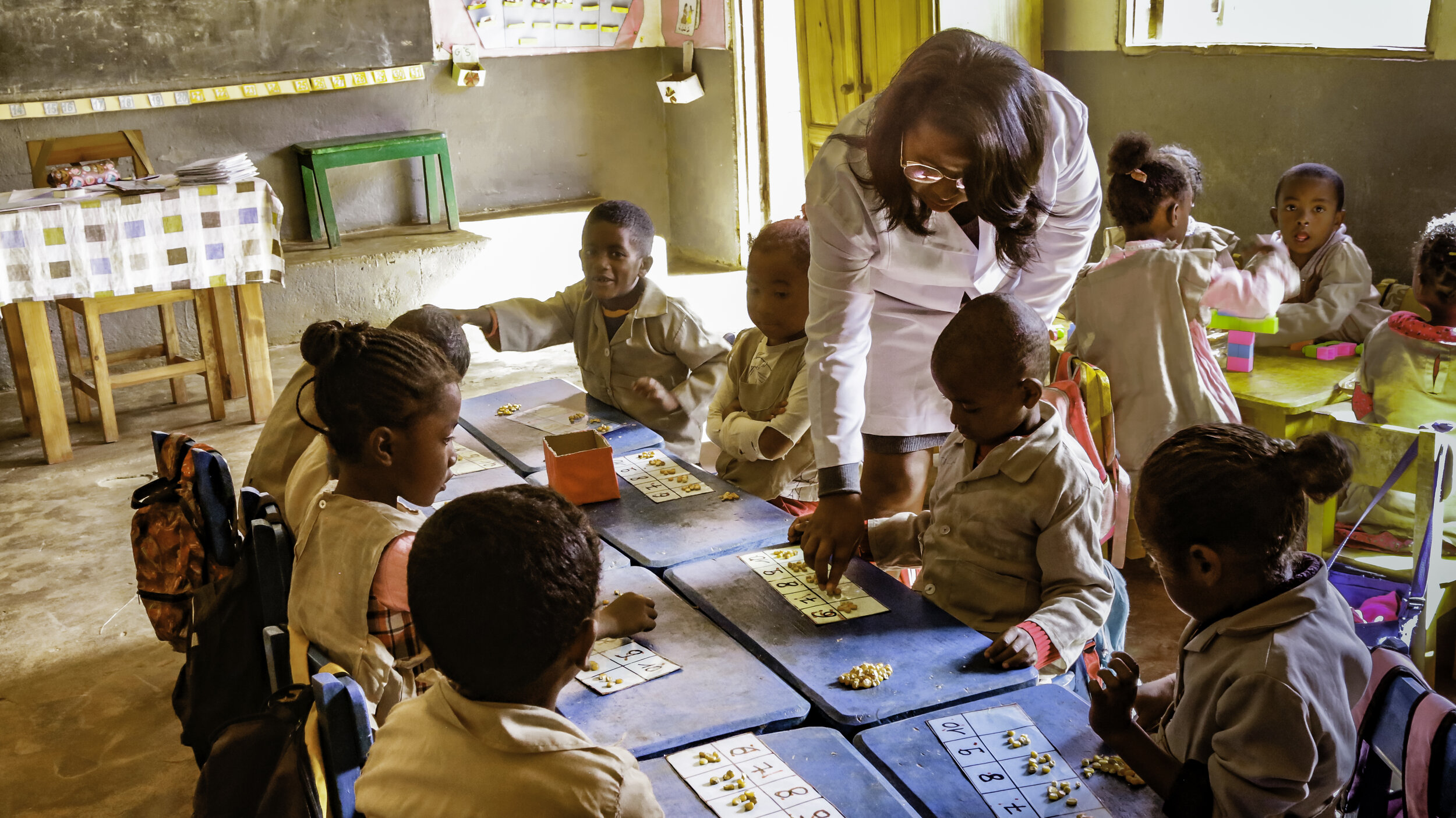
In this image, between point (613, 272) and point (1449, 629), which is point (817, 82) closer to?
point (613, 272)

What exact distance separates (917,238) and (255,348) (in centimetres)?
404

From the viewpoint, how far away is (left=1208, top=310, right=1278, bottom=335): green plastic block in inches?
141

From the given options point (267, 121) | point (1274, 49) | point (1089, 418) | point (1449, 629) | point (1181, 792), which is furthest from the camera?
point (267, 121)

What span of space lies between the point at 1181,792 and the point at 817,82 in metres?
5.09

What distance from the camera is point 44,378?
494 centimetres

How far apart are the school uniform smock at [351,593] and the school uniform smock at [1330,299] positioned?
9.65ft

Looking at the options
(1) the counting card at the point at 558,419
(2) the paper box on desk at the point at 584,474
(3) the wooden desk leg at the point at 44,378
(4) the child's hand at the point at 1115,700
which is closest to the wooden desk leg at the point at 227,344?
(3) the wooden desk leg at the point at 44,378

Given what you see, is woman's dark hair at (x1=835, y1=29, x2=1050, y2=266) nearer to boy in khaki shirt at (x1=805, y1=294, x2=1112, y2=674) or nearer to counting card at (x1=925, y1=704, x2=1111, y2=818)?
boy in khaki shirt at (x1=805, y1=294, x2=1112, y2=674)

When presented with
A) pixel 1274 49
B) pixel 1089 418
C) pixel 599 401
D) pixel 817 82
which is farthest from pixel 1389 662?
pixel 817 82

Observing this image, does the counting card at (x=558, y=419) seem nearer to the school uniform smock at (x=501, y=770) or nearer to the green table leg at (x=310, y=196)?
the school uniform smock at (x=501, y=770)

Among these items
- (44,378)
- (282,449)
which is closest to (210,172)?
(44,378)

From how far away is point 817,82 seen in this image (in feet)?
19.7

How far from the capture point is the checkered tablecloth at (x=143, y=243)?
188 inches

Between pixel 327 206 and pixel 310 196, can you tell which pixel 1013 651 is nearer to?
pixel 327 206
